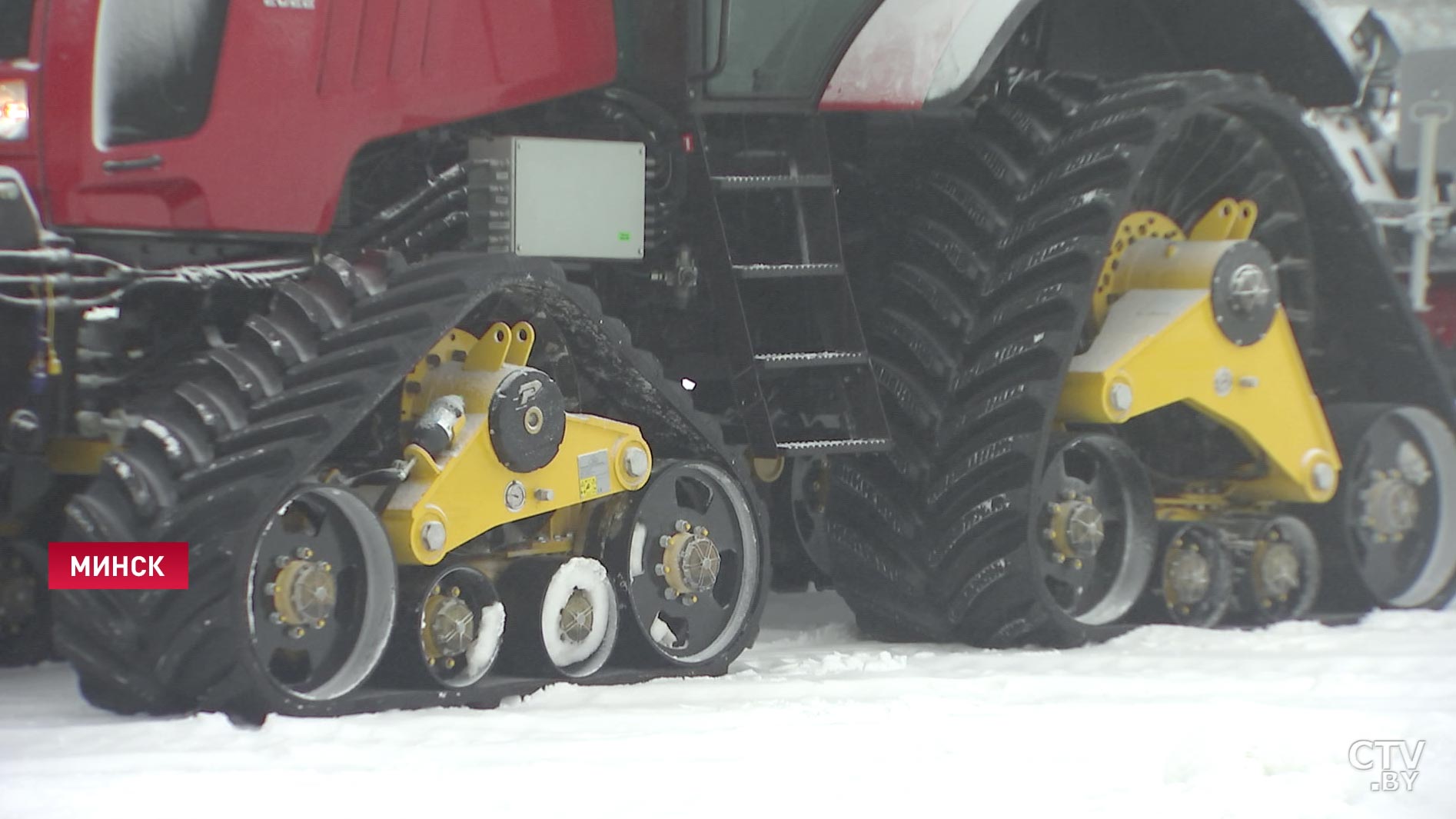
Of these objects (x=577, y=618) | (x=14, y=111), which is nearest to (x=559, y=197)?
(x=577, y=618)

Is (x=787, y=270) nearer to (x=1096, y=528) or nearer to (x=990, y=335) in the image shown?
(x=990, y=335)

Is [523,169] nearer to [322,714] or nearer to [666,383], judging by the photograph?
[666,383]

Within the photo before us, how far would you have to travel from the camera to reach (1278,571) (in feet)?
22.9

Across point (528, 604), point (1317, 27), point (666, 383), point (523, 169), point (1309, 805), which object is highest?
point (1317, 27)

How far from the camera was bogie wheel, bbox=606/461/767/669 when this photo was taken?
17.8 ft

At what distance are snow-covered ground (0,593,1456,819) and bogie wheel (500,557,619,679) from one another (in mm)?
124

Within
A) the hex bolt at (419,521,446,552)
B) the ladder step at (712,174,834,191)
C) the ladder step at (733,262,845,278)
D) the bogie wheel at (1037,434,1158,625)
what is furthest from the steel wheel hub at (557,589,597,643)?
the bogie wheel at (1037,434,1158,625)

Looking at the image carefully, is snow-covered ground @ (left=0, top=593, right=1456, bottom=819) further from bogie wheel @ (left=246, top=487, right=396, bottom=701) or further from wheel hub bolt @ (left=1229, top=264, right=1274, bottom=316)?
wheel hub bolt @ (left=1229, top=264, right=1274, bottom=316)

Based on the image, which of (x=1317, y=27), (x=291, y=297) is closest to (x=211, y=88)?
(x=291, y=297)

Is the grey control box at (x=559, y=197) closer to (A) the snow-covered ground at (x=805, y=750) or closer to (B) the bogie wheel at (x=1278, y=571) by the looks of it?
(A) the snow-covered ground at (x=805, y=750)

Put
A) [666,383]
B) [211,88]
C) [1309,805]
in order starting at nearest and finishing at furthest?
[1309,805] < [211,88] < [666,383]

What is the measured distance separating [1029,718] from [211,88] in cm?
237

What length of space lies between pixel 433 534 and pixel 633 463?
2.34ft

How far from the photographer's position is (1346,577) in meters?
7.14
